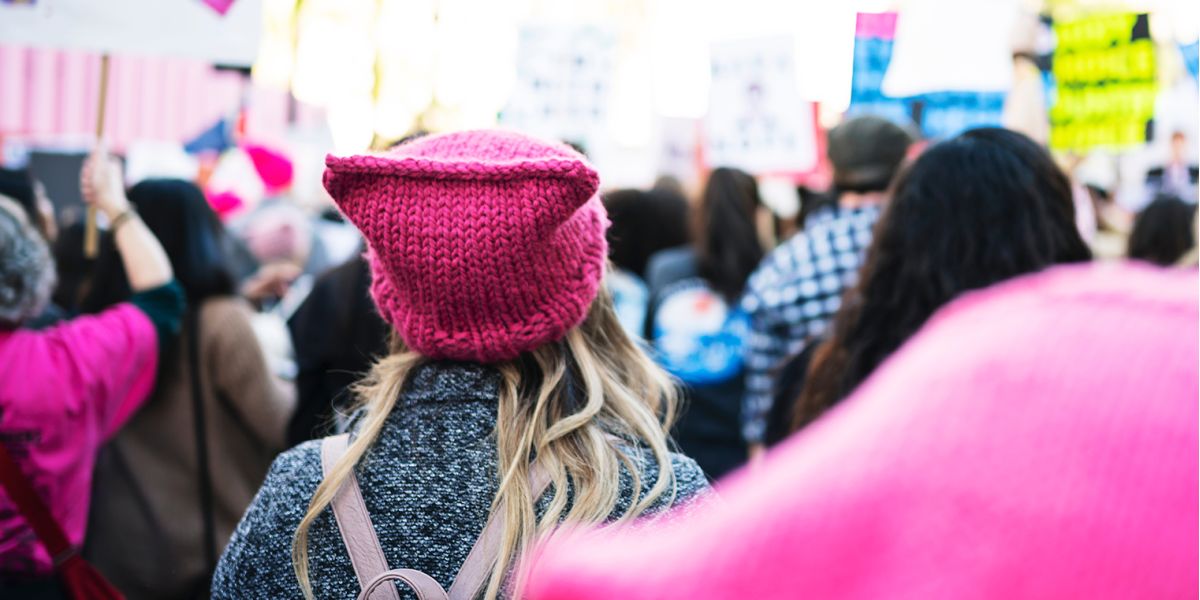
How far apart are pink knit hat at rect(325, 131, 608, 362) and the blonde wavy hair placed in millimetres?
70

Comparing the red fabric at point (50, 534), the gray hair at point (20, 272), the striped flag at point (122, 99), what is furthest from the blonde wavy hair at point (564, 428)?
the striped flag at point (122, 99)

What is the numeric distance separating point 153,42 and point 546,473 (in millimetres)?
2585

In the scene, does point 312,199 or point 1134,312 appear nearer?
point 1134,312

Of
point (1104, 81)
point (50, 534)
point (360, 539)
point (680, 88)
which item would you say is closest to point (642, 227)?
point (1104, 81)

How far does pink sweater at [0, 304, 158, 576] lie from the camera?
2.68 m

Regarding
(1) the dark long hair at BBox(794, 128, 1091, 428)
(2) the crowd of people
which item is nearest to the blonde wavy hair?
(2) the crowd of people

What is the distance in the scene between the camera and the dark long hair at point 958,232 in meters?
2.39

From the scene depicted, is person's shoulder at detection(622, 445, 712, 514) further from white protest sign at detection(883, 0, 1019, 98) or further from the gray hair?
white protest sign at detection(883, 0, 1019, 98)

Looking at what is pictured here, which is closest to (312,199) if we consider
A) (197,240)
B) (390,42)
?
(197,240)

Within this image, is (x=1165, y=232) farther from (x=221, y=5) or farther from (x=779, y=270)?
(x=221, y=5)

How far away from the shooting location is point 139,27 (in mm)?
3494

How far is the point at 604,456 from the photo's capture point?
1638 mm

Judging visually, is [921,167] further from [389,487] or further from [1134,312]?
[1134,312]

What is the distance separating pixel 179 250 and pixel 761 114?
3.49m
